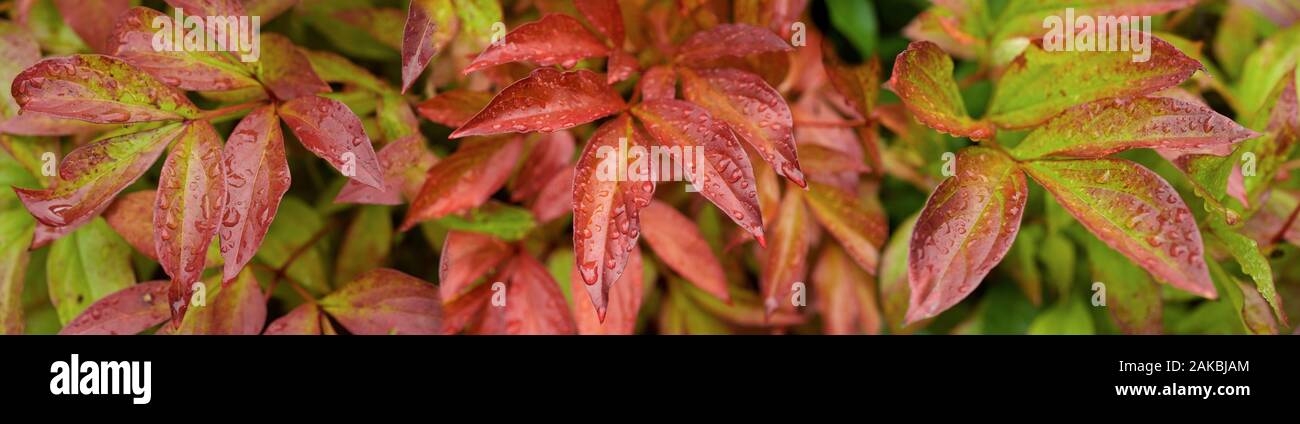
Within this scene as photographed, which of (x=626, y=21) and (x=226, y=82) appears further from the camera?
(x=626, y=21)

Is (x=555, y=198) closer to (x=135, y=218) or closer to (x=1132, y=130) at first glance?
(x=135, y=218)

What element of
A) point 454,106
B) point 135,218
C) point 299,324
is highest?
point 454,106

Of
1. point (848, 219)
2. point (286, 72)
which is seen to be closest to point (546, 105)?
point (286, 72)

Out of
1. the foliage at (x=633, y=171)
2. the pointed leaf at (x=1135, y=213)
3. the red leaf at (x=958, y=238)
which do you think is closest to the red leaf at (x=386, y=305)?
the foliage at (x=633, y=171)

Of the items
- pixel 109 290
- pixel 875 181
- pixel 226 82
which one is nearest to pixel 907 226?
pixel 875 181

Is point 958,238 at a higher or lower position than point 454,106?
lower

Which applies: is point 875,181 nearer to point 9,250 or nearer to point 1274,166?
point 1274,166
